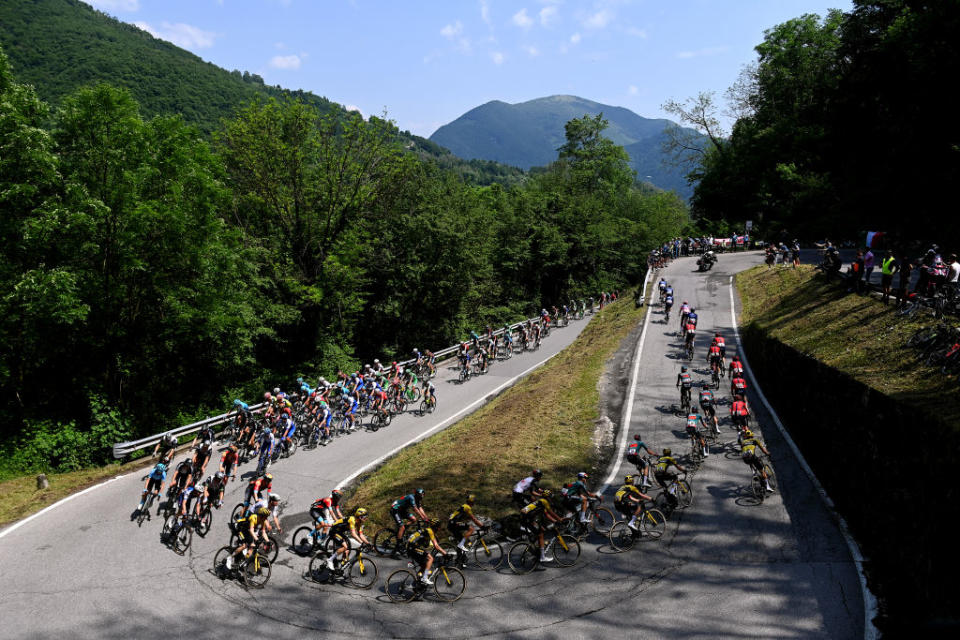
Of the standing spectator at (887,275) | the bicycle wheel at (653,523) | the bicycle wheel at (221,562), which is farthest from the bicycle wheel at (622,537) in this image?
the standing spectator at (887,275)

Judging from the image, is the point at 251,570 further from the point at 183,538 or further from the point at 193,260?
the point at 193,260

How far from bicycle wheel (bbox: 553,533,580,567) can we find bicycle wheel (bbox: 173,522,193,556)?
328 inches

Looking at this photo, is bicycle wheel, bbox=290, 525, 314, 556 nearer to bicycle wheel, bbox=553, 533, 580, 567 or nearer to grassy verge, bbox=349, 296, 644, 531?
grassy verge, bbox=349, 296, 644, 531

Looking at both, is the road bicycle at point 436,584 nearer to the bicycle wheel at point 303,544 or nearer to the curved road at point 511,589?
the curved road at point 511,589

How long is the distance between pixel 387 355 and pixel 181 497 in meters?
26.3

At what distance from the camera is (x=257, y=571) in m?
11.4

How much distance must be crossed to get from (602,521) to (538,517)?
190 cm

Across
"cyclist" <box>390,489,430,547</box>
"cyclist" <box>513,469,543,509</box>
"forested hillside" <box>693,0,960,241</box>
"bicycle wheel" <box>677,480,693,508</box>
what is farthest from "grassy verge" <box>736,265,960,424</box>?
"forested hillside" <box>693,0,960,241</box>

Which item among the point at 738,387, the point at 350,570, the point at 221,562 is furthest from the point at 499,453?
the point at 221,562

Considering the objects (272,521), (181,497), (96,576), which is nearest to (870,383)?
(272,521)

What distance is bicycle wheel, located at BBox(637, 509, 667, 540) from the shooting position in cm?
→ 1216

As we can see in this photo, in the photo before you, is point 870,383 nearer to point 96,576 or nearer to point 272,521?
point 272,521

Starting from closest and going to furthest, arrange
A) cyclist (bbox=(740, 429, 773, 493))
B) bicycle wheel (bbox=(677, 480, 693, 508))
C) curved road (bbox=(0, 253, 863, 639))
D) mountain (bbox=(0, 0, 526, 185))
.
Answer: curved road (bbox=(0, 253, 863, 639)), cyclist (bbox=(740, 429, 773, 493)), bicycle wheel (bbox=(677, 480, 693, 508)), mountain (bbox=(0, 0, 526, 185))

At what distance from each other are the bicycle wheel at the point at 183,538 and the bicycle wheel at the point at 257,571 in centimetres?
231
